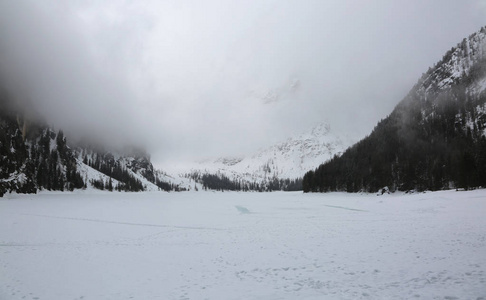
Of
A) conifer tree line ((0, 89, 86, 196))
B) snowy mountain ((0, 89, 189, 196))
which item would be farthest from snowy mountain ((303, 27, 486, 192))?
snowy mountain ((0, 89, 189, 196))

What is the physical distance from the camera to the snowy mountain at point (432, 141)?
85750 millimetres

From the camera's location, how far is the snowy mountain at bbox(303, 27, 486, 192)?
8575 cm

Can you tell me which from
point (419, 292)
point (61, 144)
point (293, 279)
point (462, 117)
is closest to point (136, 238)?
point (293, 279)

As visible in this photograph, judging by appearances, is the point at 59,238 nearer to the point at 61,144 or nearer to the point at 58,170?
the point at 58,170

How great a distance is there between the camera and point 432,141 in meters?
116

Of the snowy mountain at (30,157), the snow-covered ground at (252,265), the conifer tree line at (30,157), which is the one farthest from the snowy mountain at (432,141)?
the snowy mountain at (30,157)

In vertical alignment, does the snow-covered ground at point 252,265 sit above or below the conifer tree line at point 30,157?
below

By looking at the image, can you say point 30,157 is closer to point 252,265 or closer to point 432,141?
point 252,265

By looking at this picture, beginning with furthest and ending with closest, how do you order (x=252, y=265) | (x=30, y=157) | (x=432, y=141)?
(x=30, y=157) < (x=432, y=141) < (x=252, y=265)

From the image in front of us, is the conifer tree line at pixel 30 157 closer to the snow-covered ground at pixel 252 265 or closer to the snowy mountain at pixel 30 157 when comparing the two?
the snowy mountain at pixel 30 157

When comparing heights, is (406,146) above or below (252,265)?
above

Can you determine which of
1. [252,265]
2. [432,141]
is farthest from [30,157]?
[432,141]

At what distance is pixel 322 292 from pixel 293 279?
1.96m

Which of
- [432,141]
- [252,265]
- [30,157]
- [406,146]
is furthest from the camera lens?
[30,157]
